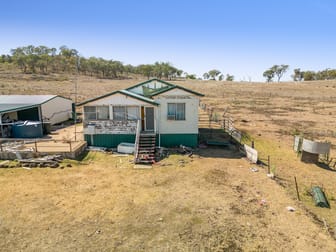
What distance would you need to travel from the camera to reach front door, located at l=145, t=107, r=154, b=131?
16547mm

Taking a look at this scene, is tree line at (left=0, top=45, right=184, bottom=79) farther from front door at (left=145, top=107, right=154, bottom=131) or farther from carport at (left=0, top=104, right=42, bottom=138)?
front door at (left=145, top=107, right=154, bottom=131)

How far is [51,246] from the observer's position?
22.9 ft

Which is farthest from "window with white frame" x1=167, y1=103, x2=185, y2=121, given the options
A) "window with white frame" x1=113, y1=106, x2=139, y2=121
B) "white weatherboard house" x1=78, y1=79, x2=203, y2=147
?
"window with white frame" x1=113, y1=106, x2=139, y2=121

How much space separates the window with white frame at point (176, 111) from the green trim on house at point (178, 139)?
48.4 inches

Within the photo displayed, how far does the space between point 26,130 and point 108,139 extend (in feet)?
21.2

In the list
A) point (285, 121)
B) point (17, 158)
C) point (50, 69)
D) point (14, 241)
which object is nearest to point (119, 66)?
point (50, 69)

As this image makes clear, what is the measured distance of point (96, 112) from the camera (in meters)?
16.3

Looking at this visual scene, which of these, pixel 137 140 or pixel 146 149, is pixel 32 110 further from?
pixel 146 149

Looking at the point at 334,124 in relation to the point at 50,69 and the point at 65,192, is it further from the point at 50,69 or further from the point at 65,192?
the point at 50,69

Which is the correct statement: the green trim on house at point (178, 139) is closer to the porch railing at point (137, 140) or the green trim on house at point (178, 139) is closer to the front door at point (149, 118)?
the front door at point (149, 118)

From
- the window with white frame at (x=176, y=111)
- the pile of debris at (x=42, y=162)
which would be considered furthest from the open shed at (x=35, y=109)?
the window with white frame at (x=176, y=111)

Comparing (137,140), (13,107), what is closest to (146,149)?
(137,140)

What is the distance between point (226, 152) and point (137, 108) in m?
6.74

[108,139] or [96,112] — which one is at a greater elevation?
[96,112]
